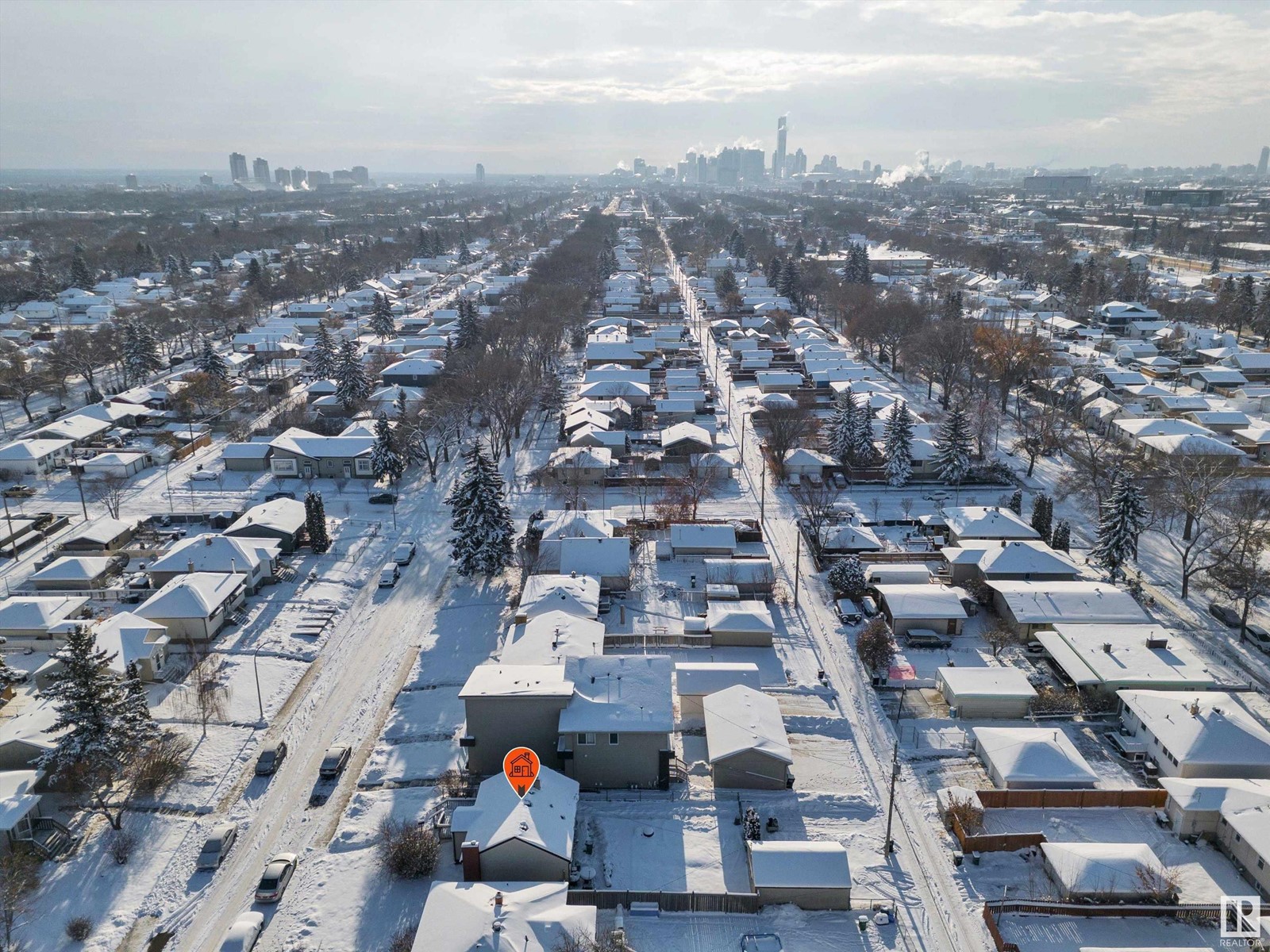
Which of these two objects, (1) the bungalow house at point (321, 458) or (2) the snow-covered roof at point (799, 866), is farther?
(1) the bungalow house at point (321, 458)

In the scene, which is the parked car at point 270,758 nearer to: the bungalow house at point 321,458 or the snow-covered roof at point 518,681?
the snow-covered roof at point 518,681

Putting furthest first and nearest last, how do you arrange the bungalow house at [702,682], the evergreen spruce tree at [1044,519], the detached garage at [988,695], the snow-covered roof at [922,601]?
the evergreen spruce tree at [1044,519], the snow-covered roof at [922,601], the bungalow house at [702,682], the detached garage at [988,695]

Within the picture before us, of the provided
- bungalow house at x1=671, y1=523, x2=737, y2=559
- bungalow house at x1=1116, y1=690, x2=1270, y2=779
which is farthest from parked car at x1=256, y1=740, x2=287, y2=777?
bungalow house at x1=1116, y1=690, x2=1270, y2=779

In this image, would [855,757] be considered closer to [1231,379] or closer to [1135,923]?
[1135,923]

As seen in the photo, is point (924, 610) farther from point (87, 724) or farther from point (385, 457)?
point (385, 457)

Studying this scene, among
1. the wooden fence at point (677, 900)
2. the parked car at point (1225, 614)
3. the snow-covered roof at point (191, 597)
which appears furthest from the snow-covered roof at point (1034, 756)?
the snow-covered roof at point (191, 597)
